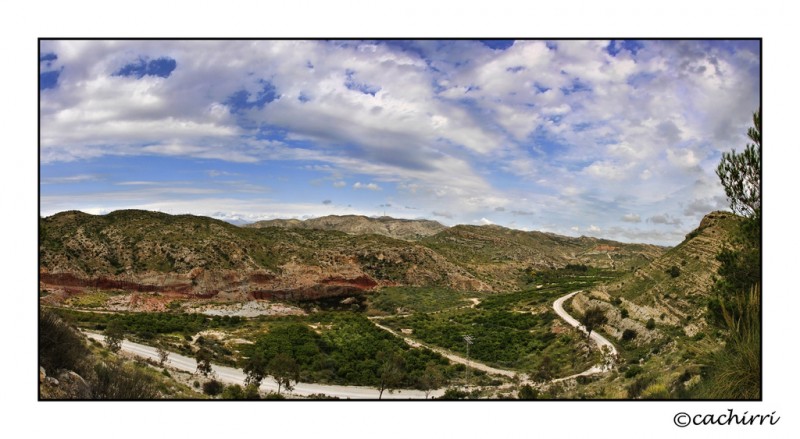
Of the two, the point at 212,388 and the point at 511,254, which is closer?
the point at 212,388

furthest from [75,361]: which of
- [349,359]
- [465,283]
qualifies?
[465,283]

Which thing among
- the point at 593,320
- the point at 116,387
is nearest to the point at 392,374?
the point at 116,387

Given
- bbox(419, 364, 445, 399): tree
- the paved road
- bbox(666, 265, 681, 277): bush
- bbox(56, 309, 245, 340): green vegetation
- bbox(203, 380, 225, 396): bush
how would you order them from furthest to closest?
bbox(56, 309, 245, 340): green vegetation → bbox(666, 265, 681, 277): bush → the paved road → bbox(419, 364, 445, 399): tree → bbox(203, 380, 225, 396): bush

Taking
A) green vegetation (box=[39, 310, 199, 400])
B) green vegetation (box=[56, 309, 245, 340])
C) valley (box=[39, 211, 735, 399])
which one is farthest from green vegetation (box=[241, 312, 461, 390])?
green vegetation (box=[39, 310, 199, 400])

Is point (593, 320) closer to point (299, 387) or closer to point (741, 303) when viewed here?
point (299, 387)

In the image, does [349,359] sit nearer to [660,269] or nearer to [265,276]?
[660,269]

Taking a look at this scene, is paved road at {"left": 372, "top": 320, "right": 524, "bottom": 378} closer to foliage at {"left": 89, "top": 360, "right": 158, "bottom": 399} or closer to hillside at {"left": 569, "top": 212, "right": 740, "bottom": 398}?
hillside at {"left": 569, "top": 212, "right": 740, "bottom": 398}
